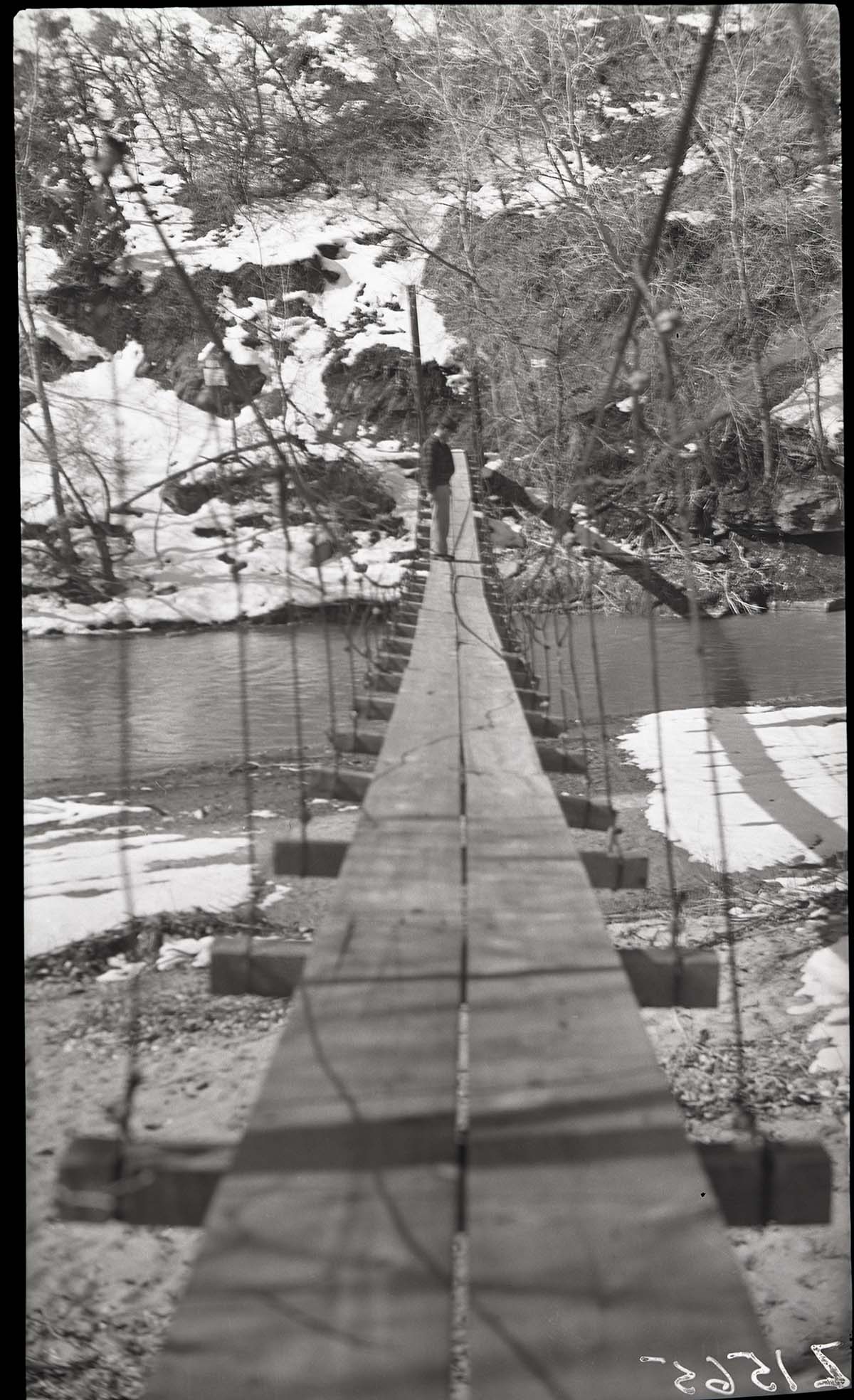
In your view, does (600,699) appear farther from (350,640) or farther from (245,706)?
(245,706)

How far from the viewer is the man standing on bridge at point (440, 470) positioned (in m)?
1.69

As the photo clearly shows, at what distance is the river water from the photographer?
5.12 ft

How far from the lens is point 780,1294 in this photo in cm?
123

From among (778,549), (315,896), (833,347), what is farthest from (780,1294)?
(833,347)

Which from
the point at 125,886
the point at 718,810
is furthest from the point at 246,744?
the point at 718,810

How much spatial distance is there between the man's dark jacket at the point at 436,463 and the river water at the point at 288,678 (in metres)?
0.34

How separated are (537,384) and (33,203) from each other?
855 millimetres

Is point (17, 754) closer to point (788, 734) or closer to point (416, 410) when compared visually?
point (416, 410)

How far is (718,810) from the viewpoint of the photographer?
1.93 meters

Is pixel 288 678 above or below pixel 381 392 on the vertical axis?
below

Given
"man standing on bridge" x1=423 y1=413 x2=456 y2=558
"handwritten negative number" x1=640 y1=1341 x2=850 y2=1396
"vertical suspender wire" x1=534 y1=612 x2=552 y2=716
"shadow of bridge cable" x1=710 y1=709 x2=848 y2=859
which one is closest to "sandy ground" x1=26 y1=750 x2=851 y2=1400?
"handwritten negative number" x1=640 y1=1341 x2=850 y2=1396

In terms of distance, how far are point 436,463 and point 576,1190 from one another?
4.10ft

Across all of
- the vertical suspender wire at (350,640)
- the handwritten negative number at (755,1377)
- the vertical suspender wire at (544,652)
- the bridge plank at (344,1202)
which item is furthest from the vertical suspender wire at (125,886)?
the vertical suspender wire at (544,652)

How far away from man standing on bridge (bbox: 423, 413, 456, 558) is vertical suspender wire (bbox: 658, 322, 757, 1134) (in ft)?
1.33
